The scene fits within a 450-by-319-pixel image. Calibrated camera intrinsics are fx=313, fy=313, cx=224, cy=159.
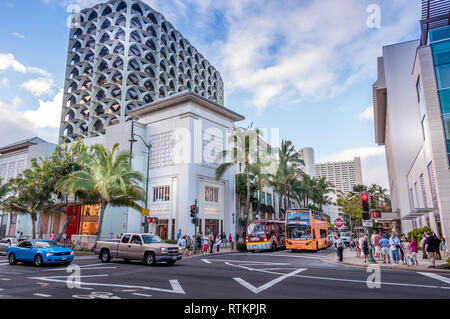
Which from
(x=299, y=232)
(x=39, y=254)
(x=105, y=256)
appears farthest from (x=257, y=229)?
(x=39, y=254)

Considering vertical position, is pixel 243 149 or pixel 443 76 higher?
pixel 443 76

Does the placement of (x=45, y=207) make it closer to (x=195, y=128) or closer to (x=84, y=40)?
(x=195, y=128)

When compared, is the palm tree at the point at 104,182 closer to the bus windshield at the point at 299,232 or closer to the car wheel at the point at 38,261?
the car wheel at the point at 38,261

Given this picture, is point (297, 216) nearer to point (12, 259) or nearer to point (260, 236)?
point (260, 236)

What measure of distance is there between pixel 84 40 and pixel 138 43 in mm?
16041

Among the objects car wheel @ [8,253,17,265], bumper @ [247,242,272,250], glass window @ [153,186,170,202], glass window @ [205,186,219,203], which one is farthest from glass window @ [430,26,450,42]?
car wheel @ [8,253,17,265]

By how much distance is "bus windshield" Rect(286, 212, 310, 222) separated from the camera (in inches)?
1064

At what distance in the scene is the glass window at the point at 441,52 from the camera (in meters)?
22.0

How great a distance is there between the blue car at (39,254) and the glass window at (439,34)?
2801 cm

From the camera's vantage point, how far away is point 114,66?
71.1 meters

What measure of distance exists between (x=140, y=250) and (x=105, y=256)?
9.15ft

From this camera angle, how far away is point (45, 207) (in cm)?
3338

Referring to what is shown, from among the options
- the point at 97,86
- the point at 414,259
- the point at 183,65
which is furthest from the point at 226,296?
the point at 183,65

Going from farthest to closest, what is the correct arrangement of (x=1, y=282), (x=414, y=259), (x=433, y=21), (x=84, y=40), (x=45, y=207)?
1. (x=84, y=40)
2. (x=45, y=207)
3. (x=433, y=21)
4. (x=414, y=259)
5. (x=1, y=282)
